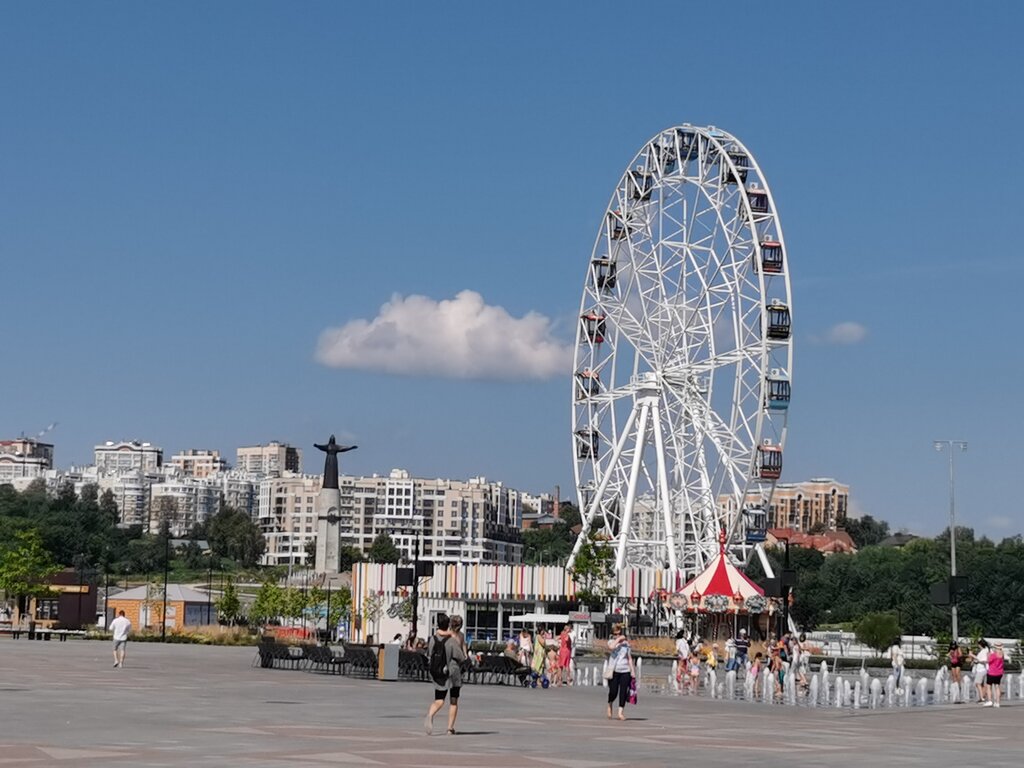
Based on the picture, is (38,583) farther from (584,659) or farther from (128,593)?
(584,659)

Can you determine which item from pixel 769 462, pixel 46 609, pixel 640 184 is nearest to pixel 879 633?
pixel 769 462

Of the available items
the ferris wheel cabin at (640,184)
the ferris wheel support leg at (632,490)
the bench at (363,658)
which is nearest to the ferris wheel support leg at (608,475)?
the ferris wheel support leg at (632,490)

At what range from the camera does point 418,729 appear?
24.8 m

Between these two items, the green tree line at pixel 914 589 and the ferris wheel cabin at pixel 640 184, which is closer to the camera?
Result: the ferris wheel cabin at pixel 640 184

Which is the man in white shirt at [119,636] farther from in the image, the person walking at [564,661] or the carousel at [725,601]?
the carousel at [725,601]

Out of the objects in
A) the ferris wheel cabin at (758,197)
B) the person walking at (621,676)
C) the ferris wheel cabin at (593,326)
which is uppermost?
the ferris wheel cabin at (758,197)

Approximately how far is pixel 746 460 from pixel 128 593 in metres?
56.9

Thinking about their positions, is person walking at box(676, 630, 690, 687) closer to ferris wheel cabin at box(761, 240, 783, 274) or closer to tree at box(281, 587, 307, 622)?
ferris wheel cabin at box(761, 240, 783, 274)

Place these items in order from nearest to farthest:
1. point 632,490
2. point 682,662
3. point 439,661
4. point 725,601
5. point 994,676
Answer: point 439,661 < point 994,676 < point 682,662 < point 725,601 < point 632,490

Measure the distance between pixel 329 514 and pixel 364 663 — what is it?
258 feet

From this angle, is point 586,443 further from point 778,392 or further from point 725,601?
point 725,601

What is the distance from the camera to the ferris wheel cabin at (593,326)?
277 ft

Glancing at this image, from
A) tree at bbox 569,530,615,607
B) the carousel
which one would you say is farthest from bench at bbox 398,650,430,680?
tree at bbox 569,530,615,607

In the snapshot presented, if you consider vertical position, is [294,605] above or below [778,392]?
below
